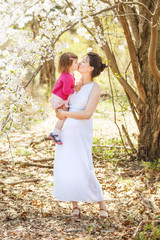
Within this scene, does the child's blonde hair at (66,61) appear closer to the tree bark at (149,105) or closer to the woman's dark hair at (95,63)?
the woman's dark hair at (95,63)

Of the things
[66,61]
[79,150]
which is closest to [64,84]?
[66,61]

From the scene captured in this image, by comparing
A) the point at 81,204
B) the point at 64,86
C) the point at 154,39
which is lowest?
the point at 81,204

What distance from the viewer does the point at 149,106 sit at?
5.17 m

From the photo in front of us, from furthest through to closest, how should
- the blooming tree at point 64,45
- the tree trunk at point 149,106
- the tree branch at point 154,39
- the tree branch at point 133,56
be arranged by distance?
the tree trunk at point 149,106
the tree branch at point 133,56
the tree branch at point 154,39
the blooming tree at point 64,45

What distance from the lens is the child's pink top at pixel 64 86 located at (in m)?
3.22

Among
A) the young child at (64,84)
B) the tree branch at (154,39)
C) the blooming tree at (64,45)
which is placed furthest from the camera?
the tree branch at (154,39)

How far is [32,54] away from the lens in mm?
3484

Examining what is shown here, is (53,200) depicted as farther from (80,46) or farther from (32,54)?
(80,46)

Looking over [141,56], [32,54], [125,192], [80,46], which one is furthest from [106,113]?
[32,54]

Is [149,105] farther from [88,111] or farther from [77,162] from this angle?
[77,162]

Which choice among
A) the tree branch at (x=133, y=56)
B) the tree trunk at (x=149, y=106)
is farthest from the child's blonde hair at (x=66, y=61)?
the tree trunk at (x=149, y=106)

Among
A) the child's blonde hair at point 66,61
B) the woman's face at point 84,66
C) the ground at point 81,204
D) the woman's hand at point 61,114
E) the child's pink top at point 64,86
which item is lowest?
the ground at point 81,204

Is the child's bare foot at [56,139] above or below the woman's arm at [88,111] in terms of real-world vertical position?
below

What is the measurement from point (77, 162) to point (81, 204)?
934 mm
